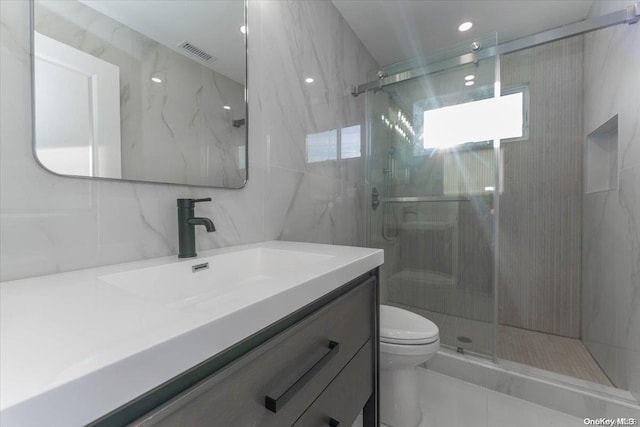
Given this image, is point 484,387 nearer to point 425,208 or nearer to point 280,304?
point 425,208

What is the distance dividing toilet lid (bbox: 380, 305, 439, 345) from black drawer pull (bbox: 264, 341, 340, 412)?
69 centimetres

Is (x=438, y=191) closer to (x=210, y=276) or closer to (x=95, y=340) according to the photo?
(x=210, y=276)

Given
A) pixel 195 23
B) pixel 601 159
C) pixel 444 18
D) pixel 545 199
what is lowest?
pixel 545 199

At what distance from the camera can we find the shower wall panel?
216 centimetres

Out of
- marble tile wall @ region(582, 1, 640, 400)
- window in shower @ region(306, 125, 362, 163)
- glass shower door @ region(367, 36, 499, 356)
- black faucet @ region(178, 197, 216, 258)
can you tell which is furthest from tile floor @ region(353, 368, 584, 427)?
window in shower @ region(306, 125, 362, 163)

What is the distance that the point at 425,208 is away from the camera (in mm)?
2180

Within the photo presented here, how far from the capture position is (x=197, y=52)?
1014mm

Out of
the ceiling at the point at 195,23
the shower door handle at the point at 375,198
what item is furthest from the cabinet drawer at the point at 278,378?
the shower door handle at the point at 375,198

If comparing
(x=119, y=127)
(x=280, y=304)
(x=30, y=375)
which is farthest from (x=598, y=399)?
(x=119, y=127)

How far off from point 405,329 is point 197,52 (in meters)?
1.52

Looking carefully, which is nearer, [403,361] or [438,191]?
[403,361]
